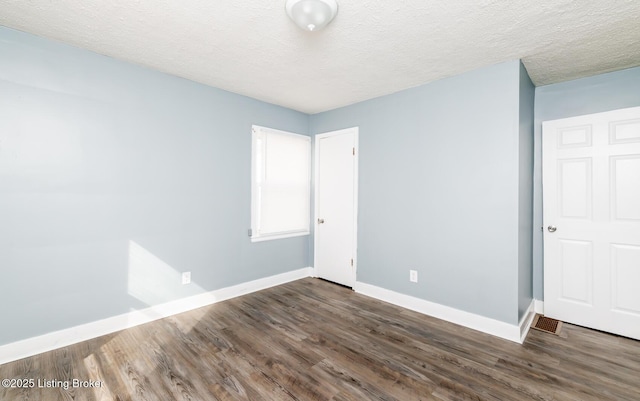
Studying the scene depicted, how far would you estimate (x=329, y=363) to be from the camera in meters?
2.15

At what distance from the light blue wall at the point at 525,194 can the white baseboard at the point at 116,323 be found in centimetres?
299

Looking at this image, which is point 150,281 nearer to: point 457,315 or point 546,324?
point 457,315

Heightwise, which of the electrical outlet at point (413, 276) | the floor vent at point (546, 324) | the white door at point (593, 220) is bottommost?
the floor vent at point (546, 324)

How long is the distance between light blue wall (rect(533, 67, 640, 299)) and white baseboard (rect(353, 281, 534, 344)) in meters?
0.77

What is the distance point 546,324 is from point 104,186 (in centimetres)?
462

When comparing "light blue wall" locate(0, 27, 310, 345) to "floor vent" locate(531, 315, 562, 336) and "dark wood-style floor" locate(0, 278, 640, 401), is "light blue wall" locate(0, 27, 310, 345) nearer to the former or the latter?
"dark wood-style floor" locate(0, 278, 640, 401)

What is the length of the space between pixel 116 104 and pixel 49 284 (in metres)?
1.69

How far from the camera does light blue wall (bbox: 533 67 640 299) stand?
105 inches

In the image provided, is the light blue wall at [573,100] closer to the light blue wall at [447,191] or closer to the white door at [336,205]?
the light blue wall at [447,191]

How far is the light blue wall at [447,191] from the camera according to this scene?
2.60 meters

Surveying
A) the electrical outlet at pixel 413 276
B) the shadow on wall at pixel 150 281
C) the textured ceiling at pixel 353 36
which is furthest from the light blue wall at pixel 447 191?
the shadow on wall at pixel 150 281

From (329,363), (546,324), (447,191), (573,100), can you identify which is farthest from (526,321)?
(573,100)

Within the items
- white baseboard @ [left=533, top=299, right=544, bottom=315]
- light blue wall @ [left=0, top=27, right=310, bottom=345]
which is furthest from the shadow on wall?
white baseboard @ [left=533, top=299, right=544, bottom=315]

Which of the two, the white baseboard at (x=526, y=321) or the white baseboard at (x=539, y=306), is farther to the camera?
the white baseboard at (x=539, y=306)
